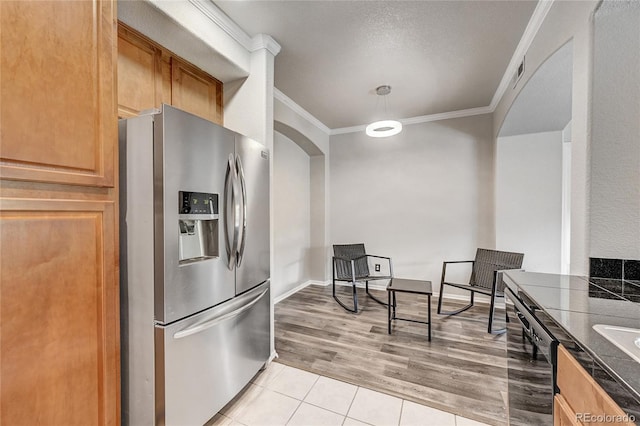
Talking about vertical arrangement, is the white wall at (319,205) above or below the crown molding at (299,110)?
below

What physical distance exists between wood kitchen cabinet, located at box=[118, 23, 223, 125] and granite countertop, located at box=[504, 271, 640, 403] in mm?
2319

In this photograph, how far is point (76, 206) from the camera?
3.38 feet

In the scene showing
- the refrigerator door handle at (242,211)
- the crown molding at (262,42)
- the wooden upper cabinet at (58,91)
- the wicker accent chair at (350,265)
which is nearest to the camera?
the wooden upper cabinet at (58,91)

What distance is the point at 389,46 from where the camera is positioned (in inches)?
88.9

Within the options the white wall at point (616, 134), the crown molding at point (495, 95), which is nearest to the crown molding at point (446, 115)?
the crown molding at point (495, 95)

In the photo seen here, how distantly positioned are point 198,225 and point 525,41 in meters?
2.95

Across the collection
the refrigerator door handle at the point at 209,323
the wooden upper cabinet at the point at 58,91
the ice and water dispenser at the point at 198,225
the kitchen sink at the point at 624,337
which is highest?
the wooden upper cabinet at the point at 58,91

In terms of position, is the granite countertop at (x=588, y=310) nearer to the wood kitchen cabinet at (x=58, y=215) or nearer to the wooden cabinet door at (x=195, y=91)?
the wood kitchen cabinet at (x=58, y=215)

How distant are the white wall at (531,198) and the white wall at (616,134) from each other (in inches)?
94.9

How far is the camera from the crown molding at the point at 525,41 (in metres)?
1.77

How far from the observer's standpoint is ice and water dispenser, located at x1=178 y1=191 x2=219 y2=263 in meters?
1.35

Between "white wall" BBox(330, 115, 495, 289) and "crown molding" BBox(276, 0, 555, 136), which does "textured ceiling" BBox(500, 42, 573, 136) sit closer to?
"crown molding" BBox(276, 0, 555, 136)

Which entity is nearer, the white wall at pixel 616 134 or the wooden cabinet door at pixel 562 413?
the wooden cabinet door at pixel 562 413

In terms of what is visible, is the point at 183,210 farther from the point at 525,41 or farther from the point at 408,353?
the point at 525,41
